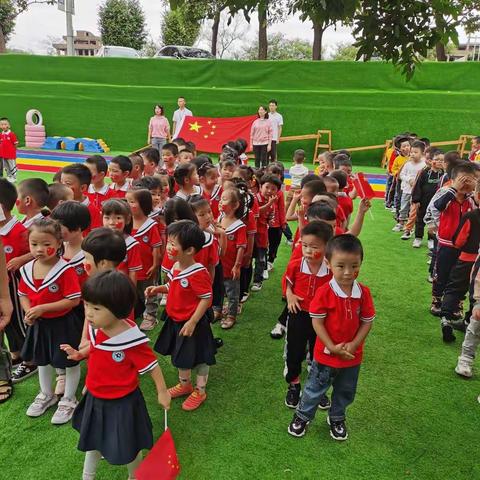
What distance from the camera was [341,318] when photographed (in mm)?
2531

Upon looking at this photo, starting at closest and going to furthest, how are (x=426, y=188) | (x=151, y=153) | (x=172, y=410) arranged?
(x=172, y=410) < (x=151, y=153) < (x=426, y=188)

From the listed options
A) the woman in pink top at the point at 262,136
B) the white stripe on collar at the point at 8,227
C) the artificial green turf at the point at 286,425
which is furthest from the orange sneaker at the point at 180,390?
the woman in pink top at the point at 262,136

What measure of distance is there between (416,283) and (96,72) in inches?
578

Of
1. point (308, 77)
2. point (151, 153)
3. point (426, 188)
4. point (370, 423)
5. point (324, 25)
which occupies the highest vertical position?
point (308, 77)

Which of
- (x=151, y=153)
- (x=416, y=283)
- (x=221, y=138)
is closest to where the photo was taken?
(x=416, y=283)

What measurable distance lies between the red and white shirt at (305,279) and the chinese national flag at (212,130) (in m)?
11.6

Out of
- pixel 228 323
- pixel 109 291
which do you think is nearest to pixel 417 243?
pixel 228 323

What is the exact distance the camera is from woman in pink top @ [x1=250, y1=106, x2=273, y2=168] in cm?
1146

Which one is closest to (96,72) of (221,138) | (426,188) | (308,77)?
(221,138)

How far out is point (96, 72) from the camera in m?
16.3

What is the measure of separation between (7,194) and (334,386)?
2571mm

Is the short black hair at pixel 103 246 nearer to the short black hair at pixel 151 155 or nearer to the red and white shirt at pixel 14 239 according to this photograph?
the red and white shirt at pixel 14 239

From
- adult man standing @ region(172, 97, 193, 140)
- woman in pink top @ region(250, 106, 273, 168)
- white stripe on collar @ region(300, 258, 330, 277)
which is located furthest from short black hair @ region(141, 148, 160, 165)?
adult man standing @ region(172, 97, 193, 140)

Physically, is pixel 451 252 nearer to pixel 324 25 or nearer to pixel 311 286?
pixel 311 286
